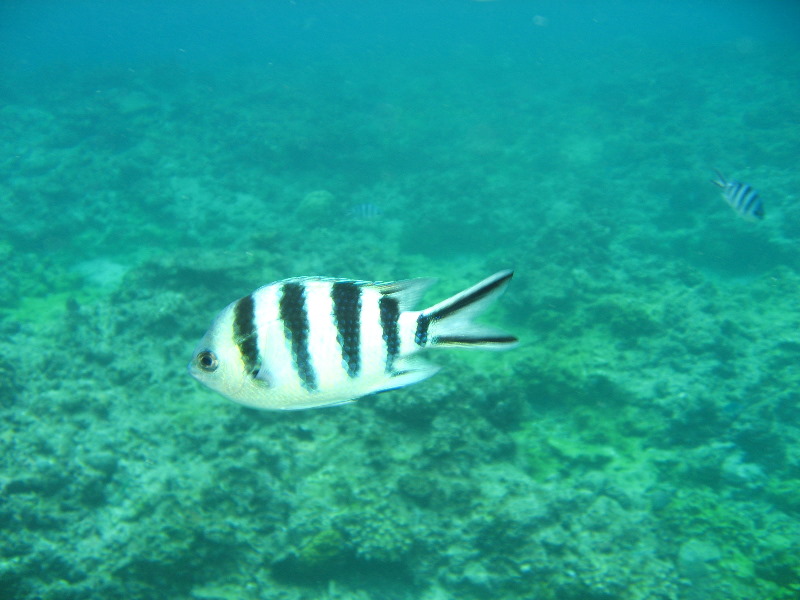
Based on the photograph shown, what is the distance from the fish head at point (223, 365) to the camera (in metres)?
1.60

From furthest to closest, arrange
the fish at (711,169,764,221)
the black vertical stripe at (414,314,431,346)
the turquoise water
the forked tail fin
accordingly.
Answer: the fish at (711,169,764,221)
the turquoise water
the black vertical stripe at (414,314,431,346)
the forked tail fin

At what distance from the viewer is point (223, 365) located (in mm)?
1609

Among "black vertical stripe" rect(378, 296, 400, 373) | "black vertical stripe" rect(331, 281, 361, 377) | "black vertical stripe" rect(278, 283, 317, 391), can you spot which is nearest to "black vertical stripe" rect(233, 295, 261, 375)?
"black vertical stripe" rect(278, 283, 317, 391)

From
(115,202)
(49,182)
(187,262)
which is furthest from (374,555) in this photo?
(49,182)

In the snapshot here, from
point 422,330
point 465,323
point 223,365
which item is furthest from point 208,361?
point 465,323

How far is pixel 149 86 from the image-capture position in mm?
25516

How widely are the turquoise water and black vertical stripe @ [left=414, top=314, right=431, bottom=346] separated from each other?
3494 millimetres

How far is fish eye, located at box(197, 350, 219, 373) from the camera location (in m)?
1.59

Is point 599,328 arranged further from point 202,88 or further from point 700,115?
point 202,88

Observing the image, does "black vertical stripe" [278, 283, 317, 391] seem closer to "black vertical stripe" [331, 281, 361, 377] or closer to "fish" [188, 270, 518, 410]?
"fish" [188, 270, 518, 410]

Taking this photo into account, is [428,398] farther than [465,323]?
Yes

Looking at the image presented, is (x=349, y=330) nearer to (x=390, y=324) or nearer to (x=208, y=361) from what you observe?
(x=390, y=324)

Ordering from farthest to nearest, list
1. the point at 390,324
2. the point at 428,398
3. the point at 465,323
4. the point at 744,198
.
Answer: the point at 744,198, the point at 428,398, the point at 390,324, the point at 465,323

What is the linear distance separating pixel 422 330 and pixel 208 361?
0.84m
